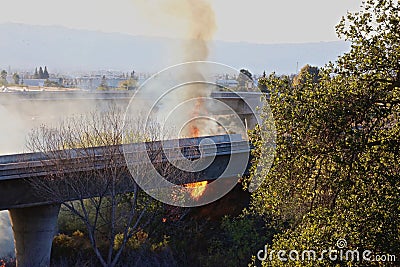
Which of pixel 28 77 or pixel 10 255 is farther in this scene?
pixel 28 77

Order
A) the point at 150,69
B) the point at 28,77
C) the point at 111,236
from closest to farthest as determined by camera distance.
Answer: the point at 111,236
the point at 150,69
the point at 28,77

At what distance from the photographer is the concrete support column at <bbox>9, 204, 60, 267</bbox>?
1220 centimetres

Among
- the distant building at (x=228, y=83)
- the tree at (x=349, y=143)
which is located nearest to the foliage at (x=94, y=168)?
the tree at (x=349, y=143)

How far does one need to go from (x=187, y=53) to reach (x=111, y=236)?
55.3 feet

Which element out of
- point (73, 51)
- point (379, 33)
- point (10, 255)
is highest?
point (73, 51)

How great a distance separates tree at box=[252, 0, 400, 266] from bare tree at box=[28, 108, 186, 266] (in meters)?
6.78

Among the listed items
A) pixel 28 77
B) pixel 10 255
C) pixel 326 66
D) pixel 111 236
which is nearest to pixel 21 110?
pixel 10 255

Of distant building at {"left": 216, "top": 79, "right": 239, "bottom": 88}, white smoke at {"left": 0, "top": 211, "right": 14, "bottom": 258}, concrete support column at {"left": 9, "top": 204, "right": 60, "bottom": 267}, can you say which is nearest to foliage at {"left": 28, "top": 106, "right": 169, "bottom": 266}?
concrete support column at {"left": 9, "top": 204, "right": 60, "bottom": 267}

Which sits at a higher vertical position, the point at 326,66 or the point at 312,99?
the point at 326,66

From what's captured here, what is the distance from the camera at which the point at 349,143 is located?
496 centimetres

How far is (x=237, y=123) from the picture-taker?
22.9 m

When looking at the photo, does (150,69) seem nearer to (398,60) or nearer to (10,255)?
(10,255)

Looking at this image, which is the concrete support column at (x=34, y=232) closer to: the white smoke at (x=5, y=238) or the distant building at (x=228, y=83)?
the white smoke at (x=5, y=238)

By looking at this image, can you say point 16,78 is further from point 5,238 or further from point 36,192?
point 36,192
